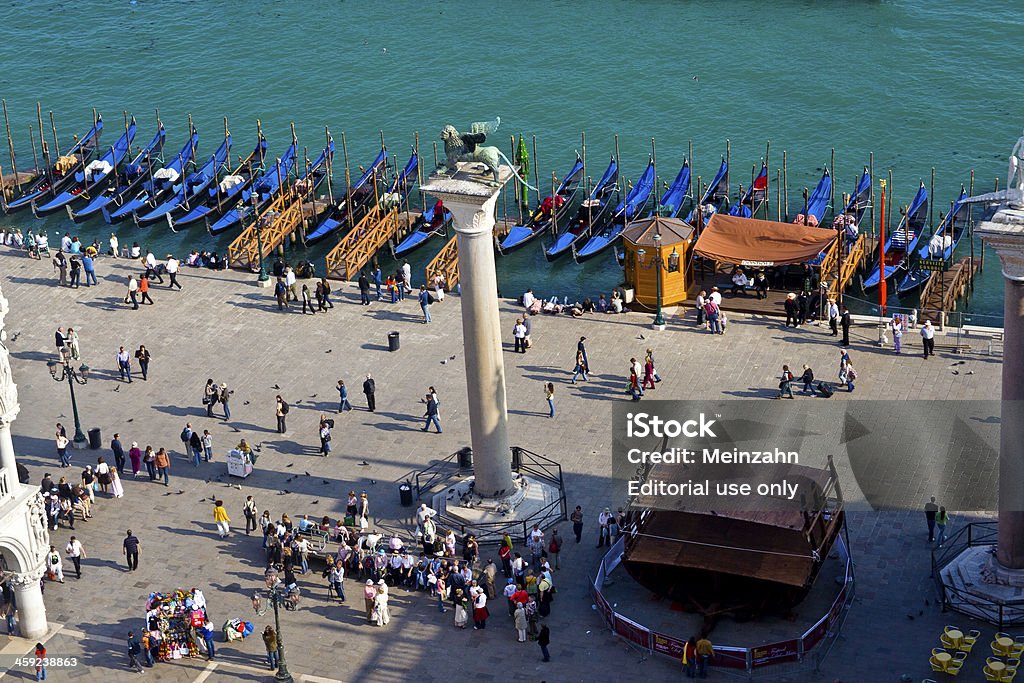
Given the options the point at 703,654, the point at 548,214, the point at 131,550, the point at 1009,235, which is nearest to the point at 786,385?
the point at 703,654

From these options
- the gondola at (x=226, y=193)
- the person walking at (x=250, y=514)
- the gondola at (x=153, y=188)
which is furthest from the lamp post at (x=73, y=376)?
the gondola at (x=153, y=188)

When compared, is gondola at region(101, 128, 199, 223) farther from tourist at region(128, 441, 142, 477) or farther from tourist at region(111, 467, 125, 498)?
tourist at region(111, 467, 125, 498)

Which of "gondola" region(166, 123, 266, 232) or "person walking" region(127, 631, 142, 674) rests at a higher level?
"gondola" region(166, 123, 266, 232)

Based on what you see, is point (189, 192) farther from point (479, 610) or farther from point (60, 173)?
point (479, 610)

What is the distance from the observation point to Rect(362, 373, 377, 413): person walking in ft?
200

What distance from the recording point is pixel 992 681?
45.0 m

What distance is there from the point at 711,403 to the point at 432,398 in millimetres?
9452

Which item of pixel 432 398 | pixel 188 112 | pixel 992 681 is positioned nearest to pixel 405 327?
pixel 432 398

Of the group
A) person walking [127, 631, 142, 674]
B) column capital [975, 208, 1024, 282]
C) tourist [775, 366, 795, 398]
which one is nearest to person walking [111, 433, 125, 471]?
person walking [127, 631, 142, 674]

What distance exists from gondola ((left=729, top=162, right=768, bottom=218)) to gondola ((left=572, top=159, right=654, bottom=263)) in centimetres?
400

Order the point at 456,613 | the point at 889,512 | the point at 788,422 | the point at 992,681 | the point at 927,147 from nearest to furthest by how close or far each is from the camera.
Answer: the point at 992,681, the point at 456,613, the point at 889,512, the point at 788,422, the point at 927,147

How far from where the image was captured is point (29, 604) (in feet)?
163

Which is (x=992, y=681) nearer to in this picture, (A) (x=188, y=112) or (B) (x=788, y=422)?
(B) (x=788, y=422)

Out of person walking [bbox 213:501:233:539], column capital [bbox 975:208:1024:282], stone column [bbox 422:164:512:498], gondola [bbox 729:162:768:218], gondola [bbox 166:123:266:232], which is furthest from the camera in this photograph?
gondola [bbox 166:123:266:232]
